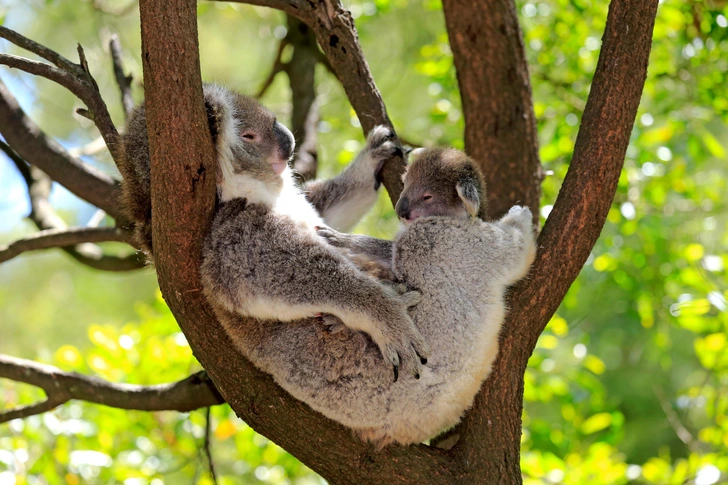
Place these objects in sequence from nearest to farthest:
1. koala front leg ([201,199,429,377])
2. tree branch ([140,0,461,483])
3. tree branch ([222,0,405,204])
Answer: tree branch ([140,0,461,483]) → koala front leg ([201,199,429,377]) → tree branch ([222,0,405,204])

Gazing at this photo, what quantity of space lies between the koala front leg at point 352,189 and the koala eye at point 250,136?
59 cm

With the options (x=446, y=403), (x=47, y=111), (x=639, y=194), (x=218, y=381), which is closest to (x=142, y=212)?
(x=218, y=381)

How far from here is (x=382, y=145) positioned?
345 centimetres

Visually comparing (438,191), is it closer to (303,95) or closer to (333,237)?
(333,237)

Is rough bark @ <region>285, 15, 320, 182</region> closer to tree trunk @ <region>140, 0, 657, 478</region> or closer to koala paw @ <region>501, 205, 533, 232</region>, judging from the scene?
koala paw @ <region>501, 205, 533, 232</region>

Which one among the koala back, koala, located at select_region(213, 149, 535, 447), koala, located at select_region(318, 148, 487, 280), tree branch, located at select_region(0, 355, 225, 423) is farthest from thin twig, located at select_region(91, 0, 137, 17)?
the koala back

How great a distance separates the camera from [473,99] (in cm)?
409

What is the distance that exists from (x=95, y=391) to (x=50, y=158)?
129 centimetres

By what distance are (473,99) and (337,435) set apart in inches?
→ 87.7

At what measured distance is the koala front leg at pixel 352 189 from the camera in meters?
3.48

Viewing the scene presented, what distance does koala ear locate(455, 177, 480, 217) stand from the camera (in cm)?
289

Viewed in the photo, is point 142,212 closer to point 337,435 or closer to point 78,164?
point 337,435

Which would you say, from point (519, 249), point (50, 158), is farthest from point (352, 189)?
point (50, 158)

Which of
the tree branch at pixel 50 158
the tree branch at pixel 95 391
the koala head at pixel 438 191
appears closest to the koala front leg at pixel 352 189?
the koala head at pixel 438 191
